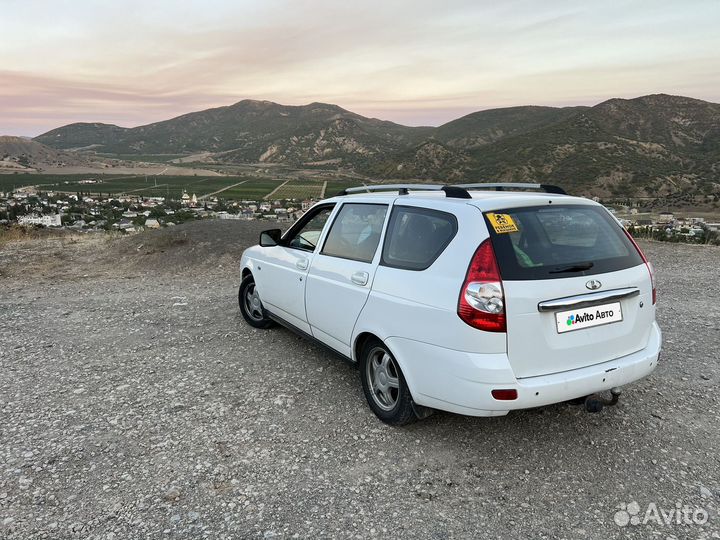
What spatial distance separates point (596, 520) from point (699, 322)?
15.6ft

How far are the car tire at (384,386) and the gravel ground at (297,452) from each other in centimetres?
14

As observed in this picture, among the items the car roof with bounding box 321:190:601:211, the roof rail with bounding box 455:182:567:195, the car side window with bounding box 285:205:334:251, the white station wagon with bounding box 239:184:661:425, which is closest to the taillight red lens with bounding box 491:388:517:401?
the white station wagon with bounding box 239:184:661:425

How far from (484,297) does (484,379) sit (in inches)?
18.9

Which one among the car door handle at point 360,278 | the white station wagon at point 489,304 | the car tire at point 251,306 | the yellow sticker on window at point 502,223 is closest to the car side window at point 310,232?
the white station wagon at point 489,304

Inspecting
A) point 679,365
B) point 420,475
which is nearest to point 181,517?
point 420,475

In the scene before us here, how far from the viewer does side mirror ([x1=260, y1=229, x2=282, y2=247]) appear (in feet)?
17.3

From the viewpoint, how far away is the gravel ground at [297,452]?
2.59 m

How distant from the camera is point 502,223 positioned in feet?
9.81

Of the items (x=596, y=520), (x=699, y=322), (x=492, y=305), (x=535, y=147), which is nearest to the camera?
(x=596, y=520)

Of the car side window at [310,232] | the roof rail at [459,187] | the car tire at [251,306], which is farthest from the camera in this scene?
the car tire at [251,306]

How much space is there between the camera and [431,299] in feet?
9.77

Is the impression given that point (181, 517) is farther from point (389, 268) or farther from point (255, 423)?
point (389, 268)

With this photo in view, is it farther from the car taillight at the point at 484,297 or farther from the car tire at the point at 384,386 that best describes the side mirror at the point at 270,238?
the car taillight at the point at 484,297

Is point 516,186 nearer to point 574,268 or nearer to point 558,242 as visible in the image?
point 558,242
